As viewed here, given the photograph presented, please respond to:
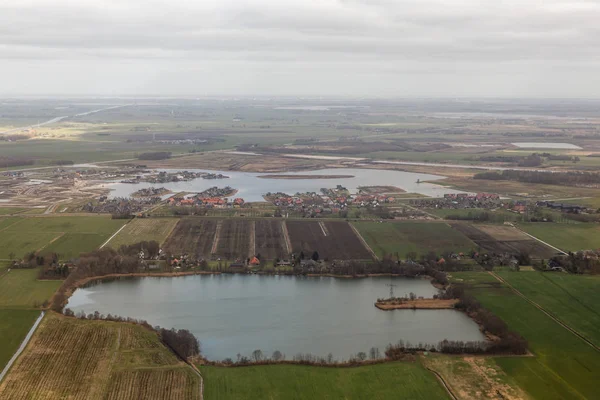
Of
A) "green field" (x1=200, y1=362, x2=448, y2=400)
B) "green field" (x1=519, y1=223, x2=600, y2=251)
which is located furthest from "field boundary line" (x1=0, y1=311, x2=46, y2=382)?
"green field" (x1=519, y1=223, x2=600, y2=251)

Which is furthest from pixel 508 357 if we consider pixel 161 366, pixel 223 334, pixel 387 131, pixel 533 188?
pixel 387 131

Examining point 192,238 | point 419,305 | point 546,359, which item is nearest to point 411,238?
point 419,305

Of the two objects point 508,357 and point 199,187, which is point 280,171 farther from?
point 508,357

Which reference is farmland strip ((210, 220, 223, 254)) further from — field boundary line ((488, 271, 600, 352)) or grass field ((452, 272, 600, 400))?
field boundary line ((488, 271, 600, 352))

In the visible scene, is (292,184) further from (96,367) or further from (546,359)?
(96,367)

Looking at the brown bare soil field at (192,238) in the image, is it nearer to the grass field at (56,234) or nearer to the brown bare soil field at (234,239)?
the brown bare soil field at (234,239)
